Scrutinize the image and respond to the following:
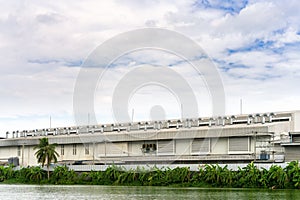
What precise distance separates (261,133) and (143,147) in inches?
616

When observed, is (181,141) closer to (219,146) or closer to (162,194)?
(219,146)

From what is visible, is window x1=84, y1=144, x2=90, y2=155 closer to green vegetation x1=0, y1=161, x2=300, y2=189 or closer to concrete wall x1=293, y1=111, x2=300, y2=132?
green vegetation x1=0, y1=161, x2=300, y2=189

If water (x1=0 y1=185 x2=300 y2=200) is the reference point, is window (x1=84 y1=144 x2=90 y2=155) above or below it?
above

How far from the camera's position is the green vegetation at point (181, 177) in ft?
140

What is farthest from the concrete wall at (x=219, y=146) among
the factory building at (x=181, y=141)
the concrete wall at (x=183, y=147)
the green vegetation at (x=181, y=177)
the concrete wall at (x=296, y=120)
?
the green vegetation at (x=181, y=177)

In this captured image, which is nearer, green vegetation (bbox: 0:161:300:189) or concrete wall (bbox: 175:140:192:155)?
green vegetation (bbox: 0:161:300:189)

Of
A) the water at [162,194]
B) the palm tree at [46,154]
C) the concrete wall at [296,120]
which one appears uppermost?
the concrete wall at [296,120]

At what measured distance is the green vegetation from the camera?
4256 centimetres

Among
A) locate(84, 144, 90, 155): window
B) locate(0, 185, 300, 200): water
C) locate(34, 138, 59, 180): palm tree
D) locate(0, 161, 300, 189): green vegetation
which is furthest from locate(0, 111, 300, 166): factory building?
locate(0, 185, 300, 200): water

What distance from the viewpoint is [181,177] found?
158 ft

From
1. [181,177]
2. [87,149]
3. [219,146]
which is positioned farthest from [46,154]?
[219,146]

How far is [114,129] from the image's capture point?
68438mm

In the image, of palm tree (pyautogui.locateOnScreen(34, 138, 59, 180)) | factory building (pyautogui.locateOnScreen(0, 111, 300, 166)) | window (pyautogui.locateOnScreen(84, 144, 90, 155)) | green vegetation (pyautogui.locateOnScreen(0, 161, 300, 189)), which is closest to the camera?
green vegetation (pyautogui.locateOnScreen(0, 161, 300, 189))

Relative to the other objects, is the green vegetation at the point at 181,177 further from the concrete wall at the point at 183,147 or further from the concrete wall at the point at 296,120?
the concrete wall at the point at 296,120
